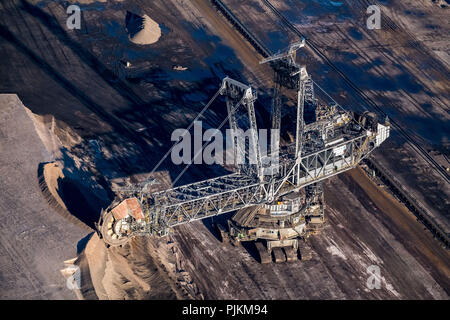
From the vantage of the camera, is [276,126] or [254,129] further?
[276,126]

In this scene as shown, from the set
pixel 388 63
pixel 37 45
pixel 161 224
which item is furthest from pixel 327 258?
pixel 37 45

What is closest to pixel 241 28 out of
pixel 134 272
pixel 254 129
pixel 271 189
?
pixel 254 129

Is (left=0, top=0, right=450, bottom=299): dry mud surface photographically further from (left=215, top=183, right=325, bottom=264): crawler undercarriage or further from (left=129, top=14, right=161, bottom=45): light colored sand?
(left=215, top=183, right=325, bottom=264): crawler undercarriage

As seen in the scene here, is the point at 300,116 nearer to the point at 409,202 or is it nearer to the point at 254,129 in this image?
the point at 254,129

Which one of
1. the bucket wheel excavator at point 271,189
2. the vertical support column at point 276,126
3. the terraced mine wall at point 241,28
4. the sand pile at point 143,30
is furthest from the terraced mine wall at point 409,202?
the sand pile at point 143,30

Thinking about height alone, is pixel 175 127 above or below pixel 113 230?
below

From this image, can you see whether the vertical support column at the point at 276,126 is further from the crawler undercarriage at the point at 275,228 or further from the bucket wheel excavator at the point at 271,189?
the crawler undercarriage at the point at 275,228

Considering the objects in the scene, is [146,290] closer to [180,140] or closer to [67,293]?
[67,293]
